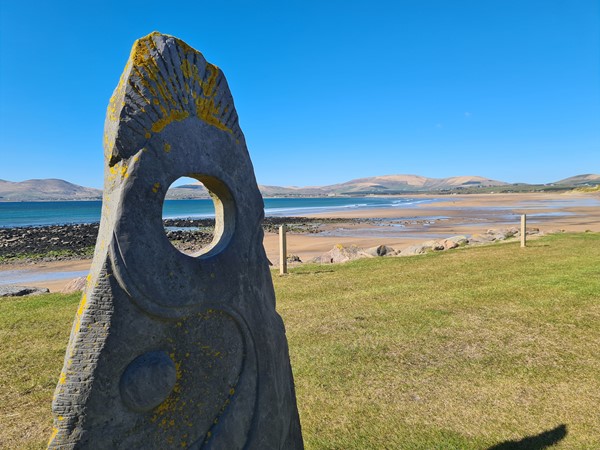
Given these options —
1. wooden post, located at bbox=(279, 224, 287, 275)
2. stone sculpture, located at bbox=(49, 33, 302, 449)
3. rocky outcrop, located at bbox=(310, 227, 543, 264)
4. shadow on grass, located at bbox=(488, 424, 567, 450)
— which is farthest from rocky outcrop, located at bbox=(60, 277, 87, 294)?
shadow on grass, located at bbox=(488, 424, 567, 450)

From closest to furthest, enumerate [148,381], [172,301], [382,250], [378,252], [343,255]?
[148,381] → [172,301] → [343,255] → [378,252] → [382,250]

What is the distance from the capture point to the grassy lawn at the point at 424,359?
4730mm

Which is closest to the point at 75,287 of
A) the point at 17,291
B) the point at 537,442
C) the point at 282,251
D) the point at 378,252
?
the point at 17,291

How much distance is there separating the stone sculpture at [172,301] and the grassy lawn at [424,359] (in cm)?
184

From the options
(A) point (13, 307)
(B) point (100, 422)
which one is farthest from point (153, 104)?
(A) point (13, 307)

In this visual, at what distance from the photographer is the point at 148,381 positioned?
2.53 meters

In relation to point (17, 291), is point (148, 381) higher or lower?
higher

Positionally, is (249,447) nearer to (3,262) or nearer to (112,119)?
(112,119)

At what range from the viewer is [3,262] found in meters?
24.6

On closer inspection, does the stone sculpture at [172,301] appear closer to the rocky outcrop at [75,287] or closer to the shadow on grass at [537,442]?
the shadow on grass at [537,442]

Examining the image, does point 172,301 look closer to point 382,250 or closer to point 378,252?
point 378,252

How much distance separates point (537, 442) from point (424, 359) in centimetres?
212

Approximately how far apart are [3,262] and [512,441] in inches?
1081

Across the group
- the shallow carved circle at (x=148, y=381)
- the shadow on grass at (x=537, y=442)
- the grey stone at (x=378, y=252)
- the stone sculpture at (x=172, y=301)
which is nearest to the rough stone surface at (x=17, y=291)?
the stone sculpture at (x=172, y=301)
